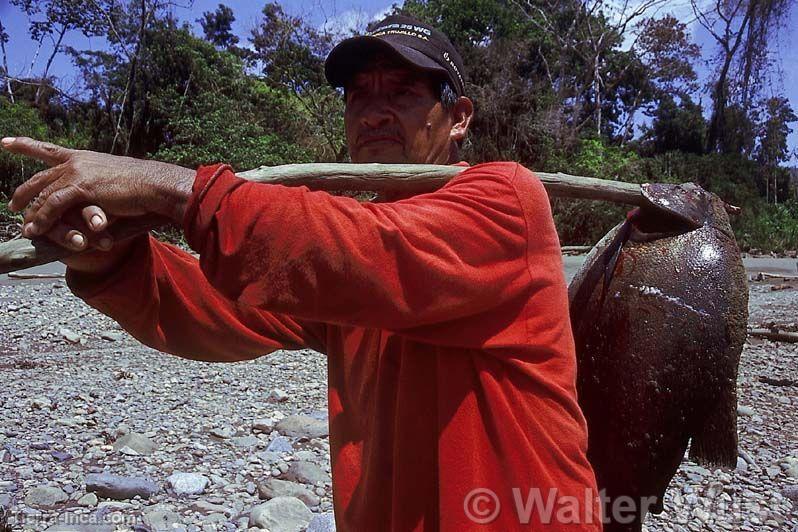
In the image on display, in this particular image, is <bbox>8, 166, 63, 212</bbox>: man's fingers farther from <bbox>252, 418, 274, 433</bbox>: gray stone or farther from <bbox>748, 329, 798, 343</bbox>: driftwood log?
<bbox>748, 329, 798, 343</bbox>: driftwood log

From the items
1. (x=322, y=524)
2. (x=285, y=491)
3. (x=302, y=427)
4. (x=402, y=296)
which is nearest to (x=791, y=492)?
(x=322, y=524)

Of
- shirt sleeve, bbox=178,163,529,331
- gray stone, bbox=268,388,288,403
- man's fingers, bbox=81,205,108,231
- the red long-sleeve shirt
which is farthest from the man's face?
gray stone, bbox=268,388,288,403

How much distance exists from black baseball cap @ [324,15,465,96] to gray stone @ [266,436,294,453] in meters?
3.27

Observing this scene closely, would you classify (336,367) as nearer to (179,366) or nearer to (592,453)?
(592,453)

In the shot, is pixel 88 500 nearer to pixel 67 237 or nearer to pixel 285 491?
pixel 285 491

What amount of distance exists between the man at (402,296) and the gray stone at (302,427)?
3298 mm

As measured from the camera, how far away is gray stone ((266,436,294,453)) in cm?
460

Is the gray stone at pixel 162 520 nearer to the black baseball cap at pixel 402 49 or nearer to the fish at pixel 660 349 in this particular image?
the fish at pixel 660 349

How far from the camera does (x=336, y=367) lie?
1729 millimetres

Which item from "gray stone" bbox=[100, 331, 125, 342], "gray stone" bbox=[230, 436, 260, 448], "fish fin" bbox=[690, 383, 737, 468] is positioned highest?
"fish fin" bbox=[690, 383, 737, 468]

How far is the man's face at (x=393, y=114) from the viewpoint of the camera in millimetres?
1753

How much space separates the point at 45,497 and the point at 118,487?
382 mm

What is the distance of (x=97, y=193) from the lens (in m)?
1.17

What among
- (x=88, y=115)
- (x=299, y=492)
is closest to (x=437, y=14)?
(x=88, y=115)
